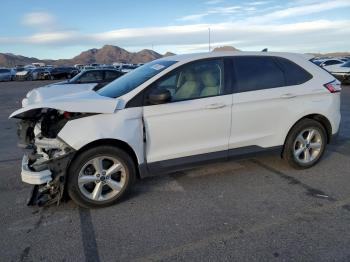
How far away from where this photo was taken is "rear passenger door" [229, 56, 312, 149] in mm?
4711

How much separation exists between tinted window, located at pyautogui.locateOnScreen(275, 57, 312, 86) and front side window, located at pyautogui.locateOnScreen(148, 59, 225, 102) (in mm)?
1019

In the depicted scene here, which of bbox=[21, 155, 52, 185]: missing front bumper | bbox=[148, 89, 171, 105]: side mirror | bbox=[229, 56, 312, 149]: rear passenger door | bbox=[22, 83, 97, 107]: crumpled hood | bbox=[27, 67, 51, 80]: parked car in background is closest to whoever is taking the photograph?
bbox=[21, 155, 52, 185]: missing front bumper

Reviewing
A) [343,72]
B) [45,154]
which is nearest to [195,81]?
[45,154]

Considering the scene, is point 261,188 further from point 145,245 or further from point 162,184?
point 145,245

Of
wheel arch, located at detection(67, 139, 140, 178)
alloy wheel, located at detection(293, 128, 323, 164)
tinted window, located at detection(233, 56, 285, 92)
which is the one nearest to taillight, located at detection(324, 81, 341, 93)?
alloy wheel, located at detection(293, 128, 323, 164)

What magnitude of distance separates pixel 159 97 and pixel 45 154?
1490 millimetres

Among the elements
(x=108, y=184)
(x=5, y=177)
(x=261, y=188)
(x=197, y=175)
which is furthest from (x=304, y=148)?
(x=5, y=177)

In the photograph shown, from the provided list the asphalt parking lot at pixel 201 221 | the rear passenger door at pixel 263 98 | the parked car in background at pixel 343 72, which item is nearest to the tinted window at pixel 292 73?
the rear passenger door at pixel 263 98

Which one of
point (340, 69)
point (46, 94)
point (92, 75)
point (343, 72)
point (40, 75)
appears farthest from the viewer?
point (40, 75)

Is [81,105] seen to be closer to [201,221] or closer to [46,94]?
[201,221]

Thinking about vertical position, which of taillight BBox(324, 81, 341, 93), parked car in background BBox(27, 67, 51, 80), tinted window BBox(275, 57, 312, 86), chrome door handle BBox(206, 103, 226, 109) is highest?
tinted window BBox(275, 57, 312, 86)

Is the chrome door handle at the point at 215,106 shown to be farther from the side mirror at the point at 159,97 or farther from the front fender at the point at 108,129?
the front fender at the point at 108,129

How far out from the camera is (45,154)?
4.11m

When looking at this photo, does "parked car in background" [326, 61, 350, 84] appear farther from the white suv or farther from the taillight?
the white suv
